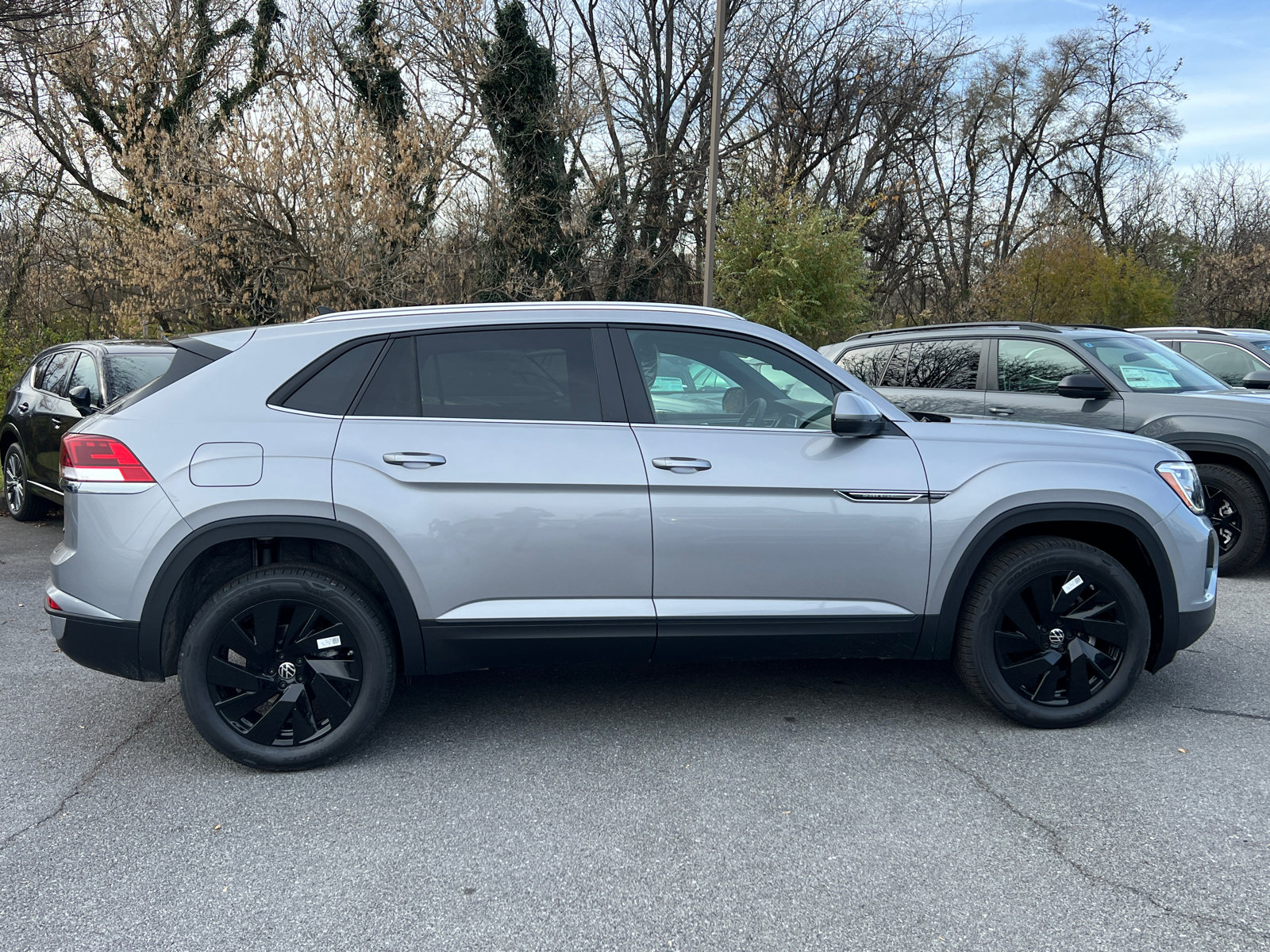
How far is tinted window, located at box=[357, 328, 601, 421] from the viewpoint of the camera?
367cm

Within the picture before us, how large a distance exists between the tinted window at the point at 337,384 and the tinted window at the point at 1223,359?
30.3 ft

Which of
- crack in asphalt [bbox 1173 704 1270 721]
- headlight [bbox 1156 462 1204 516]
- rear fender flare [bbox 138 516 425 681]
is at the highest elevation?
headlight [bbox 1156 462 1204 516]

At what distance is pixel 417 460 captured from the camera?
139 inches

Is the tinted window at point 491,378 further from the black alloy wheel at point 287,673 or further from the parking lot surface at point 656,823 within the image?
the parking lot surface at point 656,823

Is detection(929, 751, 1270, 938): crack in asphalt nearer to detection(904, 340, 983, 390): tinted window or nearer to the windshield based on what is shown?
the windshield

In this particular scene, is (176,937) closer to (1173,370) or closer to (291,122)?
(1173,370)

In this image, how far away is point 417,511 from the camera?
11.5 ft

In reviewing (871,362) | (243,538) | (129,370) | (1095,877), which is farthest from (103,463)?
(871,362)

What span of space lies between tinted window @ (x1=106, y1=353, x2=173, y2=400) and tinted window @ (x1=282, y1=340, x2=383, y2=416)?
5.04 m

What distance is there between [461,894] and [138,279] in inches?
725

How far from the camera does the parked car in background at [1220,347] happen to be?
988 cm

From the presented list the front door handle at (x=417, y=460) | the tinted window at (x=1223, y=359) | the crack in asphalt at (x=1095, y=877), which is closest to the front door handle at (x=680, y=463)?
the front door handle at (x=417, y=460)

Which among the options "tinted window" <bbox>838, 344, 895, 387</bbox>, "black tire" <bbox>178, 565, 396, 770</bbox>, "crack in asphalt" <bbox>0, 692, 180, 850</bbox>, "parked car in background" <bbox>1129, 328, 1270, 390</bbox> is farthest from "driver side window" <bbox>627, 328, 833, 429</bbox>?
"parked car in background" <bbox>1129, 328, 1270, 390</bbox>

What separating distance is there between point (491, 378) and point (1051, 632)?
2.54m
